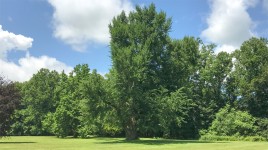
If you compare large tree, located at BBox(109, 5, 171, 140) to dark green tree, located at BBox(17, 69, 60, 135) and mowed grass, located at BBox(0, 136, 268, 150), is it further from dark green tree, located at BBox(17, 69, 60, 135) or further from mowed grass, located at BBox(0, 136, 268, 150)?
dark green tree, located at BBox(17, 69, 60, 135)

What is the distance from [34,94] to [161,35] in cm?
5335

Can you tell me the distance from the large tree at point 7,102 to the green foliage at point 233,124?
107ft

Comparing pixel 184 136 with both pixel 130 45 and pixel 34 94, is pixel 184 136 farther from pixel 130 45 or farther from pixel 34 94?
pixel 34 94

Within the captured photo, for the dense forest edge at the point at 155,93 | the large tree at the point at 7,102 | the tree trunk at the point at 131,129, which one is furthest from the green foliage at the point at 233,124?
the large tree at the point at 7,102

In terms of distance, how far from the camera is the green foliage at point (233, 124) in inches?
2562

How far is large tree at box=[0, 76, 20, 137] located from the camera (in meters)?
49.9

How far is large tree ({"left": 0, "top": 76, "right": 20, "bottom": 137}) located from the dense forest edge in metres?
0.12

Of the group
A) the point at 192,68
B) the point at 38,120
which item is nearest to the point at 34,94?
the point at 38,120

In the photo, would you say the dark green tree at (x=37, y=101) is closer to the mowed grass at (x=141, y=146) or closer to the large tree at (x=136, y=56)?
the large tree at (x=136, y=56)

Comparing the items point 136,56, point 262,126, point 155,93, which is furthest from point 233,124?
point 136,56

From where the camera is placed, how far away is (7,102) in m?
50.6

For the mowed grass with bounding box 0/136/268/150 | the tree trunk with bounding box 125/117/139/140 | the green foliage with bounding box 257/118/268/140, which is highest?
the green foliage with bounding box 257/118/268/140

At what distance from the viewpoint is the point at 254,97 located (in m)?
69.9

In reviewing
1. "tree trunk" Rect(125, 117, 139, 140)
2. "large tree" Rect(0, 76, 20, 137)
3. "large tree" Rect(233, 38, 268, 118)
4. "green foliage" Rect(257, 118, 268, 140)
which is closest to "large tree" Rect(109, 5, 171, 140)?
"tree trunk" Rect(125, 117, 139, 140)
